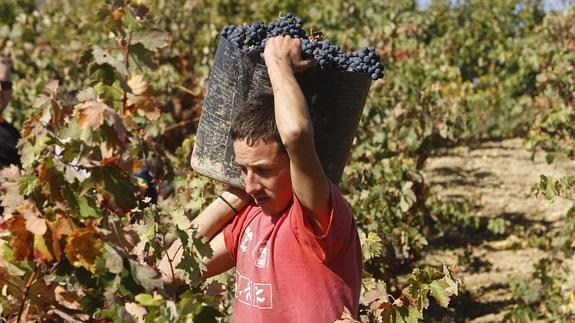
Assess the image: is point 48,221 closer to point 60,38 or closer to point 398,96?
point 398,96

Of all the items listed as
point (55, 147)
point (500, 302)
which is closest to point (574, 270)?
point (500, 302)

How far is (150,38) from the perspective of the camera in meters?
2.83

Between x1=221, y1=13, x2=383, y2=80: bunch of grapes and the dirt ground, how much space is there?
3.76 m

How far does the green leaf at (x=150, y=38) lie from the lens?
2787mm

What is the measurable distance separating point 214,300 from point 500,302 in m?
4.84

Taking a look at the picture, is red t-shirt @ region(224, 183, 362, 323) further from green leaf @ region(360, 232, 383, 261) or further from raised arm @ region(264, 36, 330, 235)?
green leaf @ region(360, 232, 383, 261)

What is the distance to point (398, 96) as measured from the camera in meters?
7.20

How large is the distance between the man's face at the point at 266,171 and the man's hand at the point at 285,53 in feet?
0.57

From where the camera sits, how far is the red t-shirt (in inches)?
81.4

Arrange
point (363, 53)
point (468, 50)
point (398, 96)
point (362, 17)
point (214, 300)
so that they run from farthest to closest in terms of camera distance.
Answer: point (468, 50) < point (362, 17) < point (398, 96) < point (363, 53) < point (214, 300)

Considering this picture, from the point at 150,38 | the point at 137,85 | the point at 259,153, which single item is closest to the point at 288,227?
the point at 259,153

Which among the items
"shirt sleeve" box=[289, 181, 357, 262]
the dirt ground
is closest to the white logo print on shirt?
"shirt sleeve" box=[289, 181, 357, 262]

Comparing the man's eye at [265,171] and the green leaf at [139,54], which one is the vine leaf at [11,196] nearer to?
the man's eye at [265,171]

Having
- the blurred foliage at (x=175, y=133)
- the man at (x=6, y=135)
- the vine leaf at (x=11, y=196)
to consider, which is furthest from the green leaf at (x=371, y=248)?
the man at (x=6, y=135)
